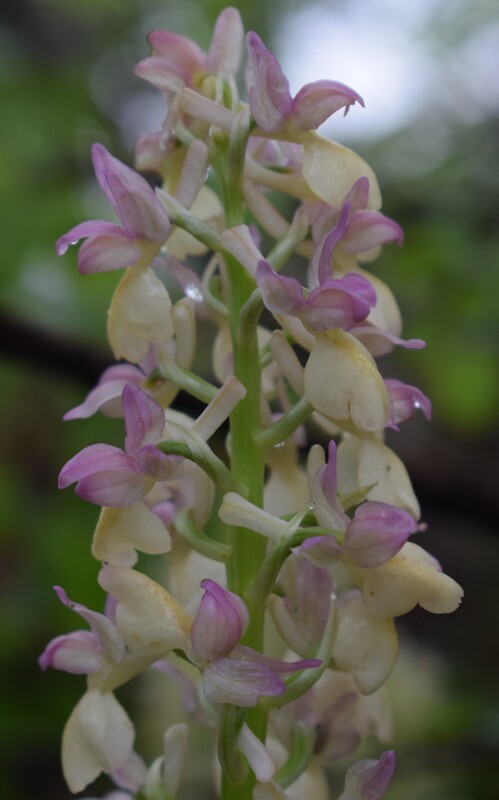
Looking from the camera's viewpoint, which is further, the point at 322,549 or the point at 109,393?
the point at 109,393

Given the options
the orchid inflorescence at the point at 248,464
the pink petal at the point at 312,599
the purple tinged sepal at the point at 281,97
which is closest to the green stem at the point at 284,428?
the orchid inflorescence at the point at 248,464

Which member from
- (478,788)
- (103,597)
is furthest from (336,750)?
(103,597)

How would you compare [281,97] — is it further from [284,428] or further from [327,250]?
[284,428]

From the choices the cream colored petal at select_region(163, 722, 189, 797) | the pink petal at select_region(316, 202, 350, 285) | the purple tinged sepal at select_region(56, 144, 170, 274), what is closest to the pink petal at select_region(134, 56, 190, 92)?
the purple tinged sepal at select_region(56, 144, 170, 274)

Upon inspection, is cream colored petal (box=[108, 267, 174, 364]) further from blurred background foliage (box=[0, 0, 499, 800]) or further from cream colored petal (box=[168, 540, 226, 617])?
blurred background foliage (box=[0, 0, 499, 800])

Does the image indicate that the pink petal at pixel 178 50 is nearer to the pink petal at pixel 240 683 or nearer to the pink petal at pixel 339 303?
the pink petal at pixel 339 303

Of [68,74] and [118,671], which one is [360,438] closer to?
[118,671]

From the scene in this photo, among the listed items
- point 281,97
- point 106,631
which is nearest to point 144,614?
point 106,631
